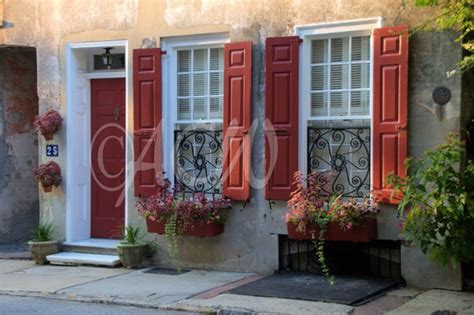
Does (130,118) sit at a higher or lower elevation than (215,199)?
higher

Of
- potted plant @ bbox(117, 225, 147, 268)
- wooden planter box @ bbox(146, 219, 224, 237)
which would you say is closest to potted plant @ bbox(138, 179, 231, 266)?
wooden planter box @ bbox(146, 219, 224, 237)

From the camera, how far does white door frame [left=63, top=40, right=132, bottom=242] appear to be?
10.1 metres

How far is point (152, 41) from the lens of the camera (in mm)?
9391

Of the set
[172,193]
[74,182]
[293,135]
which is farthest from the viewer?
[74,182]

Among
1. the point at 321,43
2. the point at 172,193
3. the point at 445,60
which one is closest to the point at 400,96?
the point at 445,60

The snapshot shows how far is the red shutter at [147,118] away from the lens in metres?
9.30

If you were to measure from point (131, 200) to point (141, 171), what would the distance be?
46 cm

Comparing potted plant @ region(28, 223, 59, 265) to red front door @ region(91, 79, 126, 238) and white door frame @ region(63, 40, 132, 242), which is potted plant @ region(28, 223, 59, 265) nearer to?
white door frame @ region(63, 40, 132, 242)

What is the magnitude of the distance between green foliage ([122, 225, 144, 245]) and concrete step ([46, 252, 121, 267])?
30cm

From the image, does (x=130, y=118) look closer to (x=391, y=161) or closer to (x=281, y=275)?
(x=281, y=275)

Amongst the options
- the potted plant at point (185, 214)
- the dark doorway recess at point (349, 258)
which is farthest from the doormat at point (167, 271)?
the dark doorway recess at point (349, 258)

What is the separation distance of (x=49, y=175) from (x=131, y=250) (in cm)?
173

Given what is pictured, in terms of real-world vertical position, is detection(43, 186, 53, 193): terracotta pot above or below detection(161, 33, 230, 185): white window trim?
below

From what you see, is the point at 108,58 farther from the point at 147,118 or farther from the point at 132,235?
the point at 132,235
